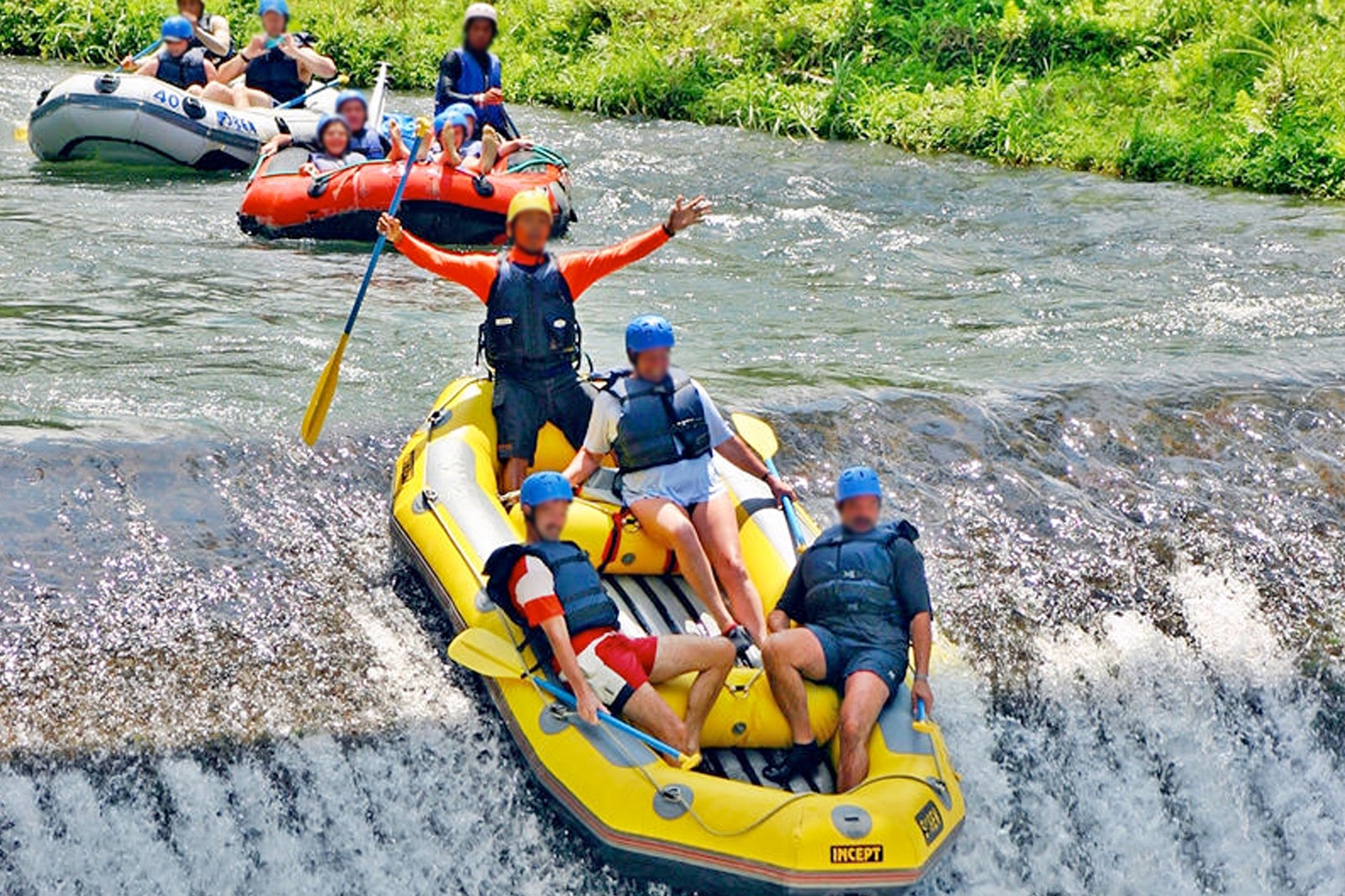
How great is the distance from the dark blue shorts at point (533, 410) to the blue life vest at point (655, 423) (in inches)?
24.2

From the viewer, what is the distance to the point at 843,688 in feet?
21.7

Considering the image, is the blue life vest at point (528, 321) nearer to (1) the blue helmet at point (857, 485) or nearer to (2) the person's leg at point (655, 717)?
(1) the blue helmet at point (857, 485)

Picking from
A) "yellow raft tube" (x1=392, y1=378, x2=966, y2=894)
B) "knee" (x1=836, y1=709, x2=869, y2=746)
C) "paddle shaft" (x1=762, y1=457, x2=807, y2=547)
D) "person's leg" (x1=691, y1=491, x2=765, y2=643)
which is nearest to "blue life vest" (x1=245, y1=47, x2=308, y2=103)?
"yellow raft tube" (x1=392, y1=378, x2=966, y2=894)

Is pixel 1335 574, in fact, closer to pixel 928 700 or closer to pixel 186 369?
pixel 928 700

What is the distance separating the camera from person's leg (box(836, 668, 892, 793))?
21.1 feet

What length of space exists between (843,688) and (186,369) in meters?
4.20

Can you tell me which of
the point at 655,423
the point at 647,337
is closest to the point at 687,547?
the point at 655,423

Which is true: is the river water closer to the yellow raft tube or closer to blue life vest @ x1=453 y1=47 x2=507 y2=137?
the yellow raft tube

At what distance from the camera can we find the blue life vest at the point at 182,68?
48.1 ft

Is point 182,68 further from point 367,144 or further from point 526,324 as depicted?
point 526,324

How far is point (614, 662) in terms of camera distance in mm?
6434

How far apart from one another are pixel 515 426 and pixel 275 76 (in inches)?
313

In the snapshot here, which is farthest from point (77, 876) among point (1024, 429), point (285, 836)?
point (1024, 429)

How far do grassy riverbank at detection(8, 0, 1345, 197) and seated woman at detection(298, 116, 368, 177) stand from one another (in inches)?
224
